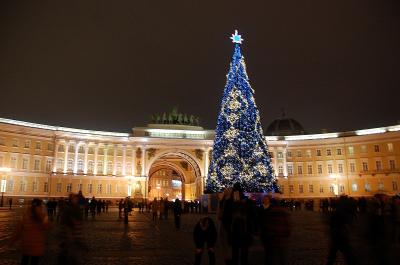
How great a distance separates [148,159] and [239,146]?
4308 cm

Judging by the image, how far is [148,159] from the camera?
73500mm

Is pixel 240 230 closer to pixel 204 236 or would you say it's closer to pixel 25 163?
pixel 204 236

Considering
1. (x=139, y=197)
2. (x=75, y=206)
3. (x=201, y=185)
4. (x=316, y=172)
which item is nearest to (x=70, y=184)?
(x=139, y=197)

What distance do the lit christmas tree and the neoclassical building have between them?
36.2 m

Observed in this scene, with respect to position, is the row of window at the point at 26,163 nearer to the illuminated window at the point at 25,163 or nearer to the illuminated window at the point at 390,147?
the illuminated window at the point at 25,163

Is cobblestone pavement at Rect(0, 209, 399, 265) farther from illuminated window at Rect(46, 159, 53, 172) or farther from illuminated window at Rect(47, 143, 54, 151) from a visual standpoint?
illuminated window at Rect(47, 143, 54, 151)

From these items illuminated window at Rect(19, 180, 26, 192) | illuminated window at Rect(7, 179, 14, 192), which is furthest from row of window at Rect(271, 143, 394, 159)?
illuminated window at Rect(7, 179, 14, 192)

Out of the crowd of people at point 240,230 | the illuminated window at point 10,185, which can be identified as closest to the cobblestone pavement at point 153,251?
the crowd of people at point 240,230

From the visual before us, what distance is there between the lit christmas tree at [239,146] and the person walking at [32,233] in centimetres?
2559

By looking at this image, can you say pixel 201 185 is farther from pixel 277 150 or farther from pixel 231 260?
pixel 231 260

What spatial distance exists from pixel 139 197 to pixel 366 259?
205ft

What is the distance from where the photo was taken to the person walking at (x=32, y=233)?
6.87m

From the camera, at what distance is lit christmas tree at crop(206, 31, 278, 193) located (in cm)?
3238

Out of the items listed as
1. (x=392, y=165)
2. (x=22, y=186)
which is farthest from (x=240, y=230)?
(x=392, y=165)
